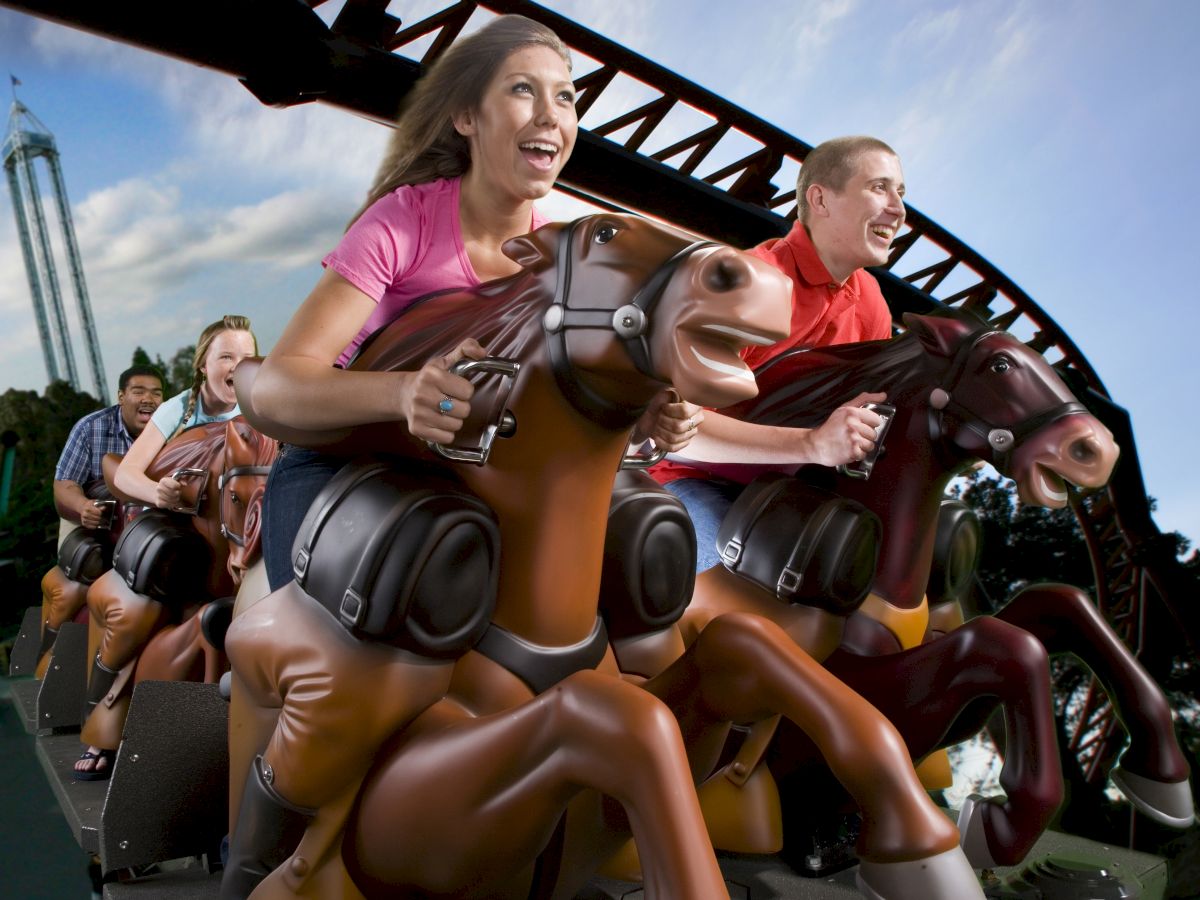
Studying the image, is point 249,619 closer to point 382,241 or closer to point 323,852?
point 323,852

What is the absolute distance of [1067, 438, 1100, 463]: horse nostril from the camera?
117cm

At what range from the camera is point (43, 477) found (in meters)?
5.18

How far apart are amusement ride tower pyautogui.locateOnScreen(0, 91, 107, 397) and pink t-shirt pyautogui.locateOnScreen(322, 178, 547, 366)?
17.2ft

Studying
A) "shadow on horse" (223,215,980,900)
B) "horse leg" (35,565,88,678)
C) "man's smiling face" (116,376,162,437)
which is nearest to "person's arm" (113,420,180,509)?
"man's smiling face" (116,376,162,437)

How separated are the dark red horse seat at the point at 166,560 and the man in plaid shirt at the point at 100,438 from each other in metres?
0.98

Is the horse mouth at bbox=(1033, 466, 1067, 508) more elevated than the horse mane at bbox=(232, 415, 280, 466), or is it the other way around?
the horse mouth at bbox=(1033, 466, 1067, 508)

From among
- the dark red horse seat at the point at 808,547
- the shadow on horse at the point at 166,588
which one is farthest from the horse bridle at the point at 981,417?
the shadow on horse at the point at 166,588

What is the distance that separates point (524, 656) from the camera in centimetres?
86

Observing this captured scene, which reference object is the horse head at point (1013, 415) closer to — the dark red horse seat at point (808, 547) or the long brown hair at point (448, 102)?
the dark red horse seat at point (808, 547)

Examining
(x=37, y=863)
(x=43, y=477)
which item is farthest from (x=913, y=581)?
(x=43, y=477)

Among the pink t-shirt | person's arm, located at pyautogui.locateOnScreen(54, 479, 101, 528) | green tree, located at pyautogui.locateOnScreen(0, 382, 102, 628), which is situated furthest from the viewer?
green tree, located at pyautogui.locateOnScreen(0, 382, 102, 628)

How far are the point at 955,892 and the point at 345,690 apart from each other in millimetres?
500

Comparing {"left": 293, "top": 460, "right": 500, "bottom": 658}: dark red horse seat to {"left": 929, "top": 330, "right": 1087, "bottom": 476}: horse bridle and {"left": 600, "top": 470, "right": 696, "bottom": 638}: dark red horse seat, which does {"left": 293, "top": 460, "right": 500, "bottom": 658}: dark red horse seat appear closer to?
{"left": 600, "top": 470, "right": 696, "bottom": 638}: dark red horse seat

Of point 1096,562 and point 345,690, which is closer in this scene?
point 345,690
